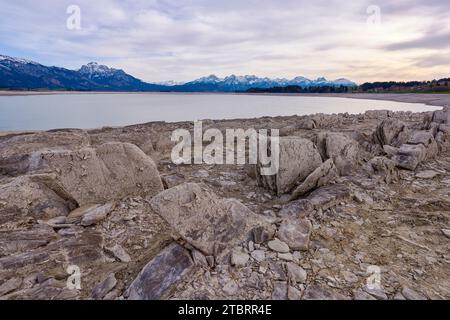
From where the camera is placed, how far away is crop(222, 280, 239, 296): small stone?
4012 mm

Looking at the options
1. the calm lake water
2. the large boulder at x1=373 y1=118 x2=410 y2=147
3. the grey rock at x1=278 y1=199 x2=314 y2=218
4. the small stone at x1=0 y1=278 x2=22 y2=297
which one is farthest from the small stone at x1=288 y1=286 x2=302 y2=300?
the calm lake water

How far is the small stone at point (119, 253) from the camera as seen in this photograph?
498 cm

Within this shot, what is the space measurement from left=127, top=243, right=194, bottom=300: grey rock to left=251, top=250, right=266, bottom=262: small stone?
104cm

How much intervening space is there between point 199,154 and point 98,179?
5.58 meters

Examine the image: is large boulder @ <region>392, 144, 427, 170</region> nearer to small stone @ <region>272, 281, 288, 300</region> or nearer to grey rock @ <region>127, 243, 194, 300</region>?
small stone @ <region>272, 281, 288, 300</region>

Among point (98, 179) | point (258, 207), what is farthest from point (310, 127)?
point (98, 179)

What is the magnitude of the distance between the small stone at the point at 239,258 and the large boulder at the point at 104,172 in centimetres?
338

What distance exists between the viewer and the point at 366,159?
364 inches

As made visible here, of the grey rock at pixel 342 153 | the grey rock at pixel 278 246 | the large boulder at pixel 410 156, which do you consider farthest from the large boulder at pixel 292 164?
the large boulder at pixel 410 156

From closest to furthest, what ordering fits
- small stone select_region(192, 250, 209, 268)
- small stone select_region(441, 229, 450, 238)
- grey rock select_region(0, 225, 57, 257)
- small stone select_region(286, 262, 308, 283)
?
small stone select_region(286, 262, 308, 283), small stone select_region(192, 250, 209, 268), grey rock select_region(0, 225, 57, 257), small stone select_region(441, 229, 450, 238)

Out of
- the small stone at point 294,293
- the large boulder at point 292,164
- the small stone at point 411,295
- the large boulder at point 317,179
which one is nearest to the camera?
the small stone at point 411,295

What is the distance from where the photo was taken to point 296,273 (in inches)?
170

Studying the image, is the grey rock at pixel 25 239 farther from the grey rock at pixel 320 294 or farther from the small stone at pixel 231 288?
the grey rock at pixel 320 294
